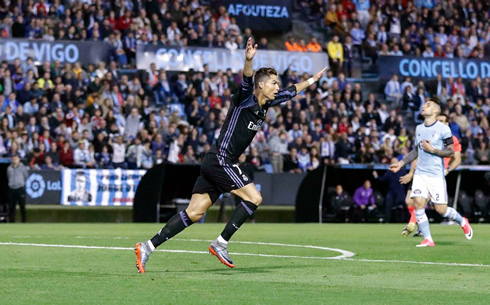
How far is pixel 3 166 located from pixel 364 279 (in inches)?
740

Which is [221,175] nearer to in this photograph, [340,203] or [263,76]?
[263,76]

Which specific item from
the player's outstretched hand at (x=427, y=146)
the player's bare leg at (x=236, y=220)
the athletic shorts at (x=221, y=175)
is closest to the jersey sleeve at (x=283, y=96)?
the athletic shorts at (x=221, y=175)

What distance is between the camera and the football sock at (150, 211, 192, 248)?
10.1 meters

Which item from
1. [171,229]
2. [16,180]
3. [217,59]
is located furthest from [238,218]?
[217,59]

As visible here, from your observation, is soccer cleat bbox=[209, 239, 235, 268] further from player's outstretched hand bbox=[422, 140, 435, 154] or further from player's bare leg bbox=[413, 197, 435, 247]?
player's bare leg bbox=[413, 197, 435, 247]

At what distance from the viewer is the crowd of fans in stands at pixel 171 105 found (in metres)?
27.7

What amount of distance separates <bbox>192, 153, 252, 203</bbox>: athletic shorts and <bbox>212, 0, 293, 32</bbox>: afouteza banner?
27.5 metres

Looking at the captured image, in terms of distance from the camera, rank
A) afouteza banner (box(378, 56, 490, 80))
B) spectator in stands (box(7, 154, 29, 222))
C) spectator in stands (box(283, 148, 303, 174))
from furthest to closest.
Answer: afouteza banner (box(378, 56, 490, 80)) < spectator in stands (box(283, 148, 303, 174)) < spectator in stands (box(7, 154, 29, 222))

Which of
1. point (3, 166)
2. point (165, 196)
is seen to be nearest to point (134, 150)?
point (165, 196)

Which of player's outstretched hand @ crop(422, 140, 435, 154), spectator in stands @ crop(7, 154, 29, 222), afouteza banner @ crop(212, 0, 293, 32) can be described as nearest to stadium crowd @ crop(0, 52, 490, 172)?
spectator in stands @ crop(7, 154, 29, 222)

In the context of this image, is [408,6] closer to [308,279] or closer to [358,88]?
[358,88]

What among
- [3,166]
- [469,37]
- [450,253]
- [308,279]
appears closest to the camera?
[308,279]

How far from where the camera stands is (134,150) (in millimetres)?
27625

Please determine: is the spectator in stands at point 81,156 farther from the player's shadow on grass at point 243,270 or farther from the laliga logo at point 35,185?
the player's shadow on grass at point 243,270
